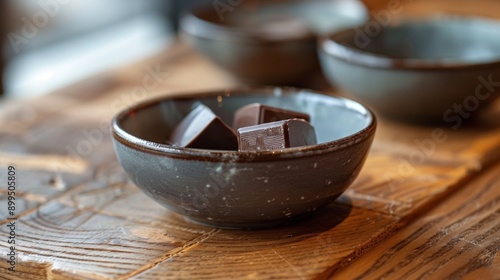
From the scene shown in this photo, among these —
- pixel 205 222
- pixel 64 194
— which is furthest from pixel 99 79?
pixel 205 222

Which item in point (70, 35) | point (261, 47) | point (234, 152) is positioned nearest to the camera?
point (234, 152)

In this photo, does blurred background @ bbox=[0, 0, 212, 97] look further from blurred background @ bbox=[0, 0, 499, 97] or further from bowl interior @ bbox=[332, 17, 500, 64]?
bowl interior @ bbox=[332, 17, 500, 64]

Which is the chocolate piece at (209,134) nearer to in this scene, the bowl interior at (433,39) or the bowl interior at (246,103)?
the bowl interior at (246,103)

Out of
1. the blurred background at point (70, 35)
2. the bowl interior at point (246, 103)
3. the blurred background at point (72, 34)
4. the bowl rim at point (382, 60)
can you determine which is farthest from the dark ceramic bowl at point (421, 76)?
the blurred background at point (70, 35)

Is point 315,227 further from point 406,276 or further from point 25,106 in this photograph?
point 25,106

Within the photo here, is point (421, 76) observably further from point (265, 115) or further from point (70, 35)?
point (70, 35)

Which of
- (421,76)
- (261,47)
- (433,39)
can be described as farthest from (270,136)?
(433,39)

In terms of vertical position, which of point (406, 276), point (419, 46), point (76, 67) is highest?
point (76, 67)
